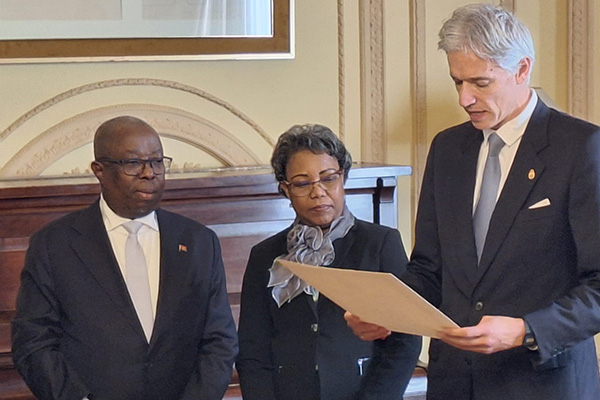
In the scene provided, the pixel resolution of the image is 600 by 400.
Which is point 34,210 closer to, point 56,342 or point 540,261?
point 56,342

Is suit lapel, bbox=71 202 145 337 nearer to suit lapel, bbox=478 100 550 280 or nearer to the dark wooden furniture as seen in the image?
the dark wooden furniture

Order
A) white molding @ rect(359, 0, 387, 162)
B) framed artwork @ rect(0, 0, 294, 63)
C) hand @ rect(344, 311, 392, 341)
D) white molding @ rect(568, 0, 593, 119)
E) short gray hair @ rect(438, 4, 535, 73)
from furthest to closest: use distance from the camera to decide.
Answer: white molding @ rect(568, 0, 593, 119)
white molding @ rect(359, 0, 387, 162)
framed artwork @ rect(0, 0, 294, 63)
hand @ rect(344, 311, 392, 341)
short gray hair @ rect(438, 4, 535, 73)

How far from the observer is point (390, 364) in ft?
8.35

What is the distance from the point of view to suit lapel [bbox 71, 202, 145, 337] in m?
2.52

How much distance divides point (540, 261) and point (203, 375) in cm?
106

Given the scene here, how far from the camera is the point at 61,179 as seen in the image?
3.37 m

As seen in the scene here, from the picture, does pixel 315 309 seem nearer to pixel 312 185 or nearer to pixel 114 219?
pixel 312 185

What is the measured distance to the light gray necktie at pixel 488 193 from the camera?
2.11 metres

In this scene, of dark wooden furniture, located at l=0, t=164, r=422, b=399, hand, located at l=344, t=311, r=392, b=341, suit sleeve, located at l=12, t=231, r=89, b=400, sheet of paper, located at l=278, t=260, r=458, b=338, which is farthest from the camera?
dark wooden furniture, located at l=0, t=164, r=422, b=399

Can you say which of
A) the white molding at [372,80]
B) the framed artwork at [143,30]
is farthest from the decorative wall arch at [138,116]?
the white molding at [372,80]

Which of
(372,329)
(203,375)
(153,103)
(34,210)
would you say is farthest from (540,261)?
(153,103)

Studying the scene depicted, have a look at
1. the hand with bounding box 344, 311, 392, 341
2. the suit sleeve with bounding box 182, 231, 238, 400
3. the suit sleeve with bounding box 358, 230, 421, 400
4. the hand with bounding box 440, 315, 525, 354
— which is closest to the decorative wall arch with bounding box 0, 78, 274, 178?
the suit sleeve with bounding box 182, 231, 238, 400

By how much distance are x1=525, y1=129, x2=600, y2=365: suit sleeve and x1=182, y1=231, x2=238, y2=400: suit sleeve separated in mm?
991

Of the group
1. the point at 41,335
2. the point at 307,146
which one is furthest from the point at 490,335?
the point at 41,335
